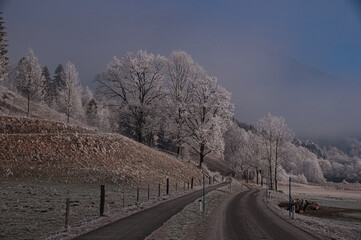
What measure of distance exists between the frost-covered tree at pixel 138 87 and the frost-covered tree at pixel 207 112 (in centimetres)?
621

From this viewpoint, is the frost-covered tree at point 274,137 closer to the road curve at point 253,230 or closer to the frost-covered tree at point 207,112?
the frost-covered tree at point 207,112

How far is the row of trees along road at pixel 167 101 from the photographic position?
5091 cm

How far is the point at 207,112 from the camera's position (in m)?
52.6

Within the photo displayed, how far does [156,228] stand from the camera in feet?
48.7

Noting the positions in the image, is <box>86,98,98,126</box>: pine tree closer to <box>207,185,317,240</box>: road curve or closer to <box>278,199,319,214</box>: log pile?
<box>278,199,319,214</box>: log pile

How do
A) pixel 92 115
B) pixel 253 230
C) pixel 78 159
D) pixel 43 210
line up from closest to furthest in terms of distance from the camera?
pixel 253 230 < pixel 43 210 < pixel 78 159 < pixel 92 115

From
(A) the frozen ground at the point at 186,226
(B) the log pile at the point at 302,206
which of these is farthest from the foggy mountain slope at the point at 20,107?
(A) the frozen ground at the point at 186,226

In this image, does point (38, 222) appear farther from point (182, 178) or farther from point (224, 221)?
point (182, 178)

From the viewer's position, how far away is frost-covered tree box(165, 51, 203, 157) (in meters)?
51.9

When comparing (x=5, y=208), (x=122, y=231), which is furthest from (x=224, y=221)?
(x=5, y=208)

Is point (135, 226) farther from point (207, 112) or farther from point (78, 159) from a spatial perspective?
point (207, 112)

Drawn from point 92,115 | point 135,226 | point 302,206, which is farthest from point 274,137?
point 92,115

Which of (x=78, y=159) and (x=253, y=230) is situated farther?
(x=78, y=159)

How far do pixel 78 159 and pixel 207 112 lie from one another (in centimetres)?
2526
